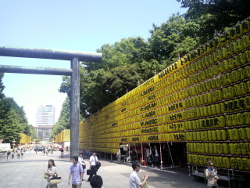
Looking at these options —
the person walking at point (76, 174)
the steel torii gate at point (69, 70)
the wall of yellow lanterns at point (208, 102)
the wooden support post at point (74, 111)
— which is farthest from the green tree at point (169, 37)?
the person walking at point (76, 174)

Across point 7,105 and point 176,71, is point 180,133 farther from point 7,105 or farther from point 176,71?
point 7,105

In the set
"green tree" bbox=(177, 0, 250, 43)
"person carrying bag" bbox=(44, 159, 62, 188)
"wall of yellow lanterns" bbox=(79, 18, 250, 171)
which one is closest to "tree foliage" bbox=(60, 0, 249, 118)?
"green tree" bbox=(177, 0, 250, 43)

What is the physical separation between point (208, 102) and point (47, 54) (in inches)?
816

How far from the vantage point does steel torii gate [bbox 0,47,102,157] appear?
26344mm

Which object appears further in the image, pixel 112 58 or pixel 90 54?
pixel 112 58

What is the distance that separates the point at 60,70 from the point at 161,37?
17162mm

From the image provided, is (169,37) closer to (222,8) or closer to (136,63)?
(136,63)

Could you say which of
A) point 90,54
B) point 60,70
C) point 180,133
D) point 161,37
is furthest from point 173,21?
point 180,133

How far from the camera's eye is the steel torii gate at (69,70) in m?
26.3

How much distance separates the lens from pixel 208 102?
12664 mm

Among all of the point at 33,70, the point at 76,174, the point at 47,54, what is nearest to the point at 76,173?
the point at 76,174

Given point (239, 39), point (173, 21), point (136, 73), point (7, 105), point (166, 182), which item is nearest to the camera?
point (239, 39)

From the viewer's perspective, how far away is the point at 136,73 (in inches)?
1309

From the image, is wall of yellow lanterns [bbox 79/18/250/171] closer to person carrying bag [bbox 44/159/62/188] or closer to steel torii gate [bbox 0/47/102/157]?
person carrying bag [bbox 44/159/62/188]
